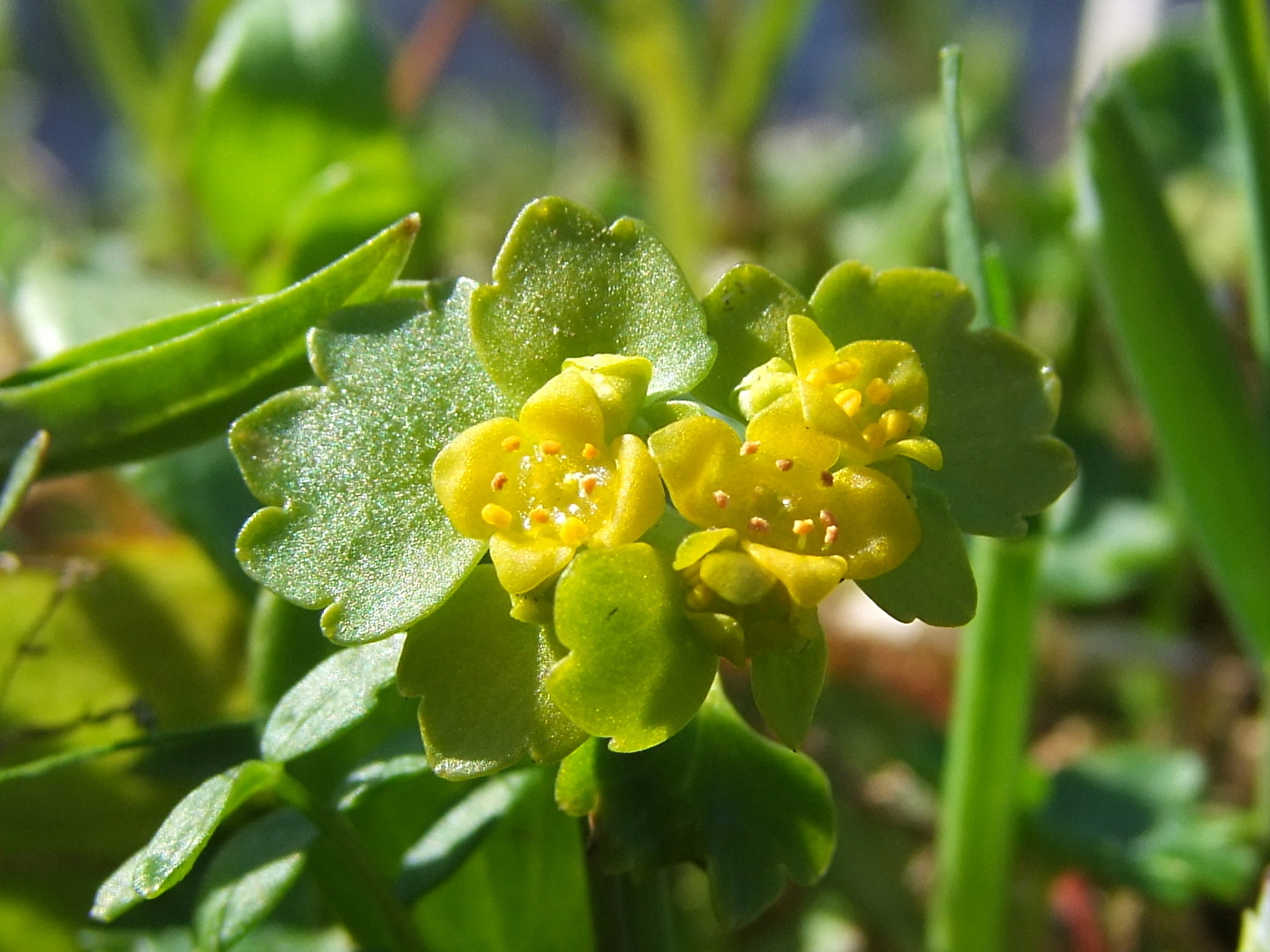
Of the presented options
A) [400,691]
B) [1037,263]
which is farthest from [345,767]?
[1037,263]

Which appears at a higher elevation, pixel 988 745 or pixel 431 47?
pixel 431 47

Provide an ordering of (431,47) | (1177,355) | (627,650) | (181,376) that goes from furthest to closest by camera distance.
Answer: (431,47)
(1177,355)
(181,376)
(627,650)

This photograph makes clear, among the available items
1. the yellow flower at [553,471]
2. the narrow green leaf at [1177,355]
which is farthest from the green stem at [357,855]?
the narrow green leaf at [1177,355]

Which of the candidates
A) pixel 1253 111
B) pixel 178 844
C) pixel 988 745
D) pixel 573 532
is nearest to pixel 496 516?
pixel 573 532

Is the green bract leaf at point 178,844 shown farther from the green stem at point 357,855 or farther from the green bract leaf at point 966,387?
the green bract leaf at point 966,387

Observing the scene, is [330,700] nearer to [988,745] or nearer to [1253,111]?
[988,745]
